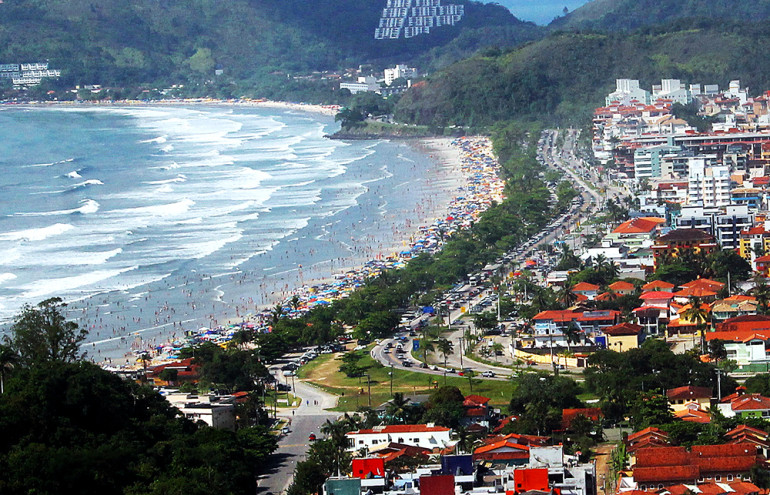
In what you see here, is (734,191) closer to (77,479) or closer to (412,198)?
(412,198)

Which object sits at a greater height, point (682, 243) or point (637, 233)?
point (682, 243)

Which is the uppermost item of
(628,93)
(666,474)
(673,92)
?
(673,92)

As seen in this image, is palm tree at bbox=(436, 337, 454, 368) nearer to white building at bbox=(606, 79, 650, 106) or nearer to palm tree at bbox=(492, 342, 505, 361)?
palm tree at bbox=(492, 342, 505, 361)

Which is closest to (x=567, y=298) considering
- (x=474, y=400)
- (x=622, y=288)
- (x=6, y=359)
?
(x=622, y=288)

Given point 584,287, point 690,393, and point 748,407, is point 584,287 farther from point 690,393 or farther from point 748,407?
point 748,407

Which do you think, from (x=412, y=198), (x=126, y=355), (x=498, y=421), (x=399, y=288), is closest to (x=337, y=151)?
(x=412, y=198)

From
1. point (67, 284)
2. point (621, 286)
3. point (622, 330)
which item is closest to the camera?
point (622, 330)

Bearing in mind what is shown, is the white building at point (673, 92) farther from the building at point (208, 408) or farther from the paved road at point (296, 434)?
the building at point (208, 408)
